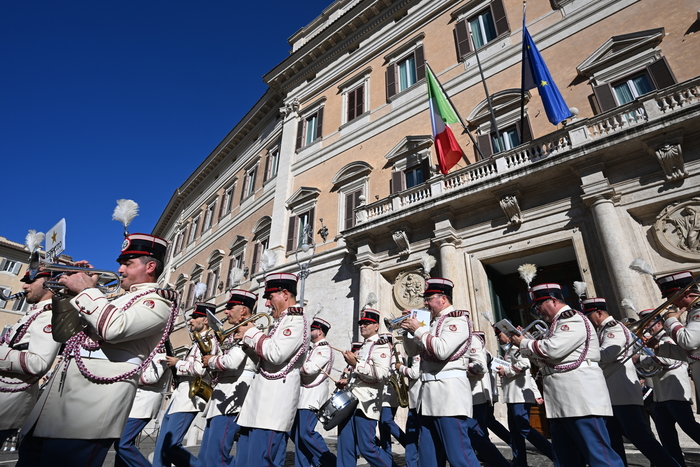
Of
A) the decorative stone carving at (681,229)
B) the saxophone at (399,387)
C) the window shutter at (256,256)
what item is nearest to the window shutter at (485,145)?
the decorative stone carving at (681,229)

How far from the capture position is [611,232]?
23.8 ft

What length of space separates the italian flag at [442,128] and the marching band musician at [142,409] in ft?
28.0

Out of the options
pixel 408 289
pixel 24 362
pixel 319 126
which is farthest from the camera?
pixel 319 126

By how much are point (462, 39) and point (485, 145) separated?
15.7 ft

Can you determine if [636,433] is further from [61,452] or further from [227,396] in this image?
[61,452]

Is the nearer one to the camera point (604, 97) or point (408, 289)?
point (604, 97)

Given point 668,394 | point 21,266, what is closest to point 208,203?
point 21,266

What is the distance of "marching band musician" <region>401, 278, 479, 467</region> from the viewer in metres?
3.17

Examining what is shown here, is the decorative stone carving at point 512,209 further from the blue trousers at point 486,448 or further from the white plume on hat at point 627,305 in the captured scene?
the blue trousers at point 486,448

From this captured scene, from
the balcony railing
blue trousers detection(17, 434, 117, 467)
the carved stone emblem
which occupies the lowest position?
blue trousers detection(17, 434, 117, 467)

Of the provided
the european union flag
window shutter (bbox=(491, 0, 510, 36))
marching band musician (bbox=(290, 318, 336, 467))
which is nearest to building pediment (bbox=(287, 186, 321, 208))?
the european union flag

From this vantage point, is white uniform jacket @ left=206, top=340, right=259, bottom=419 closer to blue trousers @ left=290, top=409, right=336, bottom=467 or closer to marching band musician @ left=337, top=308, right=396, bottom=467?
blue trousers @ left=290, top=409, right=336, bottom=467

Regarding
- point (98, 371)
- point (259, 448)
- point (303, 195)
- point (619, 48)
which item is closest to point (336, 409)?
point (259, 448)

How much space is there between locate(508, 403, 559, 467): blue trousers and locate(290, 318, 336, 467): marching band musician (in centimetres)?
241
